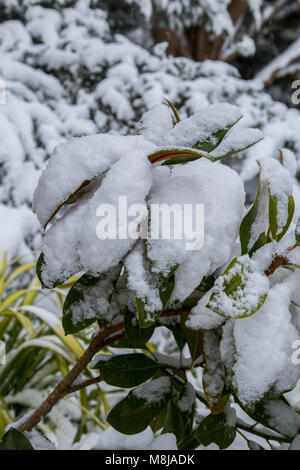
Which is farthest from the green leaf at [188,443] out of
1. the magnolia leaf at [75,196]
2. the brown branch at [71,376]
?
the magnolia leaf at [75,196]

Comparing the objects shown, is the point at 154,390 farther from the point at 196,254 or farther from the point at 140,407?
the point at 196,254

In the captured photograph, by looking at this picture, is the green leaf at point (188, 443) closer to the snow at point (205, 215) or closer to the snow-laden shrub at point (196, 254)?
the snow-laden shrub at point (196, 254)

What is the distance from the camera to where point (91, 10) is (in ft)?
8.70

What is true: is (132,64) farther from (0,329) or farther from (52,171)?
(52,171)

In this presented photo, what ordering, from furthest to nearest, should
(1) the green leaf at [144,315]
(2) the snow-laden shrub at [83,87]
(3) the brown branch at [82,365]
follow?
1. (2) the snow-laden shrub at [83,87]
2. (3) the brown branch at [82,365]
3. (1) the green leaf at [144,315]

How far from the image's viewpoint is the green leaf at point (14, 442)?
0.31 m

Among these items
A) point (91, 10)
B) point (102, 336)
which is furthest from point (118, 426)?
point (91, 10)

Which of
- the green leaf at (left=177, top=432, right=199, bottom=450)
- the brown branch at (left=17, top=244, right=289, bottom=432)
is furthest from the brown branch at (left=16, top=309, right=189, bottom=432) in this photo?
the green leaf at (left=177, top=432, right=199, bottom=450)

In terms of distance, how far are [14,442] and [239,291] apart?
18cm

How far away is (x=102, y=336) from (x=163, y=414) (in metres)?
0.11

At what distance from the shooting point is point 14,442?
0.32 metres

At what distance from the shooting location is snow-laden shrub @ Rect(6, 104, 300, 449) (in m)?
0.29

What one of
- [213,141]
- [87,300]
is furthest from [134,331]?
[213,141]

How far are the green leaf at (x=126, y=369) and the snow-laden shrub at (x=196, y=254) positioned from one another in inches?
1.3
